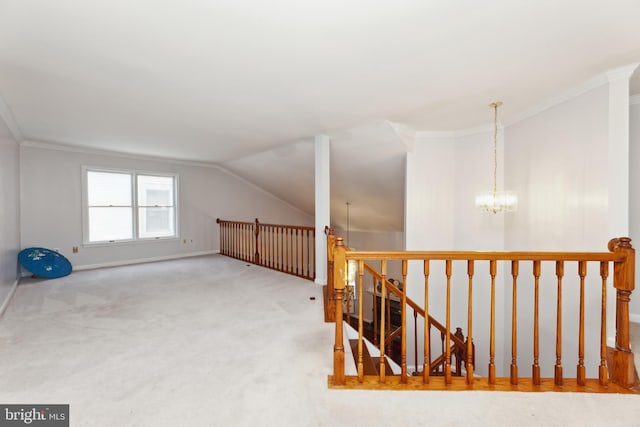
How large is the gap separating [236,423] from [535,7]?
2916mm

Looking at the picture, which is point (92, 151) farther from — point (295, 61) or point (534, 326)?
point (534, 326)

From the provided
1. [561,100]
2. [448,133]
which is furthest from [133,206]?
[561,100]

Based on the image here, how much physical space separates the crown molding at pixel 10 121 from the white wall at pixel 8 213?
0.27 feet

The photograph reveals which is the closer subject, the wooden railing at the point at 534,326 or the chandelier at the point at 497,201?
the wooden railing at the point at 534,326

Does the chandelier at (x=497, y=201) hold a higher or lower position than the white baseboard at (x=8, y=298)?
higher

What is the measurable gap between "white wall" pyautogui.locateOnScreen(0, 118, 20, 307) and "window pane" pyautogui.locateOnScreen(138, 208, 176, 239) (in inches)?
70.1

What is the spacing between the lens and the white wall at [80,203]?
15.4 feet

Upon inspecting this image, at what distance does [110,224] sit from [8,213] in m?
1.94

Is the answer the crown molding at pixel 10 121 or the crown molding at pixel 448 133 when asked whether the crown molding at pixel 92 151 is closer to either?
the crown molding at pixel 10 121

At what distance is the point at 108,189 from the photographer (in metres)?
5.45

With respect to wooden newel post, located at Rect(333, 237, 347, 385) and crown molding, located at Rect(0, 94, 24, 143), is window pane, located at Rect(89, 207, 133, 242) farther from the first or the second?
wooden newel post, located at Rect(333, 237, 347, 385)

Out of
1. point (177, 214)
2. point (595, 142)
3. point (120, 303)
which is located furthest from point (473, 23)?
point (177, 214)

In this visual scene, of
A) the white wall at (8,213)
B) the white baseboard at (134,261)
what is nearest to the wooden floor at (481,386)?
the white wall at (8,213)

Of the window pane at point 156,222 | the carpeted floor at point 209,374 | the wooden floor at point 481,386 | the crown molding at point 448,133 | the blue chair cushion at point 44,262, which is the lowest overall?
the carpeted floor at point 209,374
